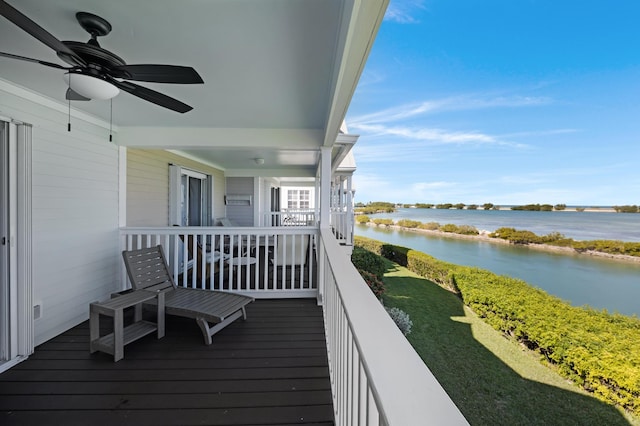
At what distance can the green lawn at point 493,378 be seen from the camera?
3.60 meters

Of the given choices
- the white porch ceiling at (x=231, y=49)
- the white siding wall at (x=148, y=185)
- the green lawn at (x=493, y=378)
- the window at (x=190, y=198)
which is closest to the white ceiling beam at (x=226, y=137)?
the white porch ceiling at (x=231, y=49)

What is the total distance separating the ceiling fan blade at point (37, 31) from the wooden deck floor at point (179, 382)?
2309mm

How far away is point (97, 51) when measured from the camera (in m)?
1.62

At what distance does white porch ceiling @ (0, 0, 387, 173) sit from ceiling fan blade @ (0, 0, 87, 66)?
28cm

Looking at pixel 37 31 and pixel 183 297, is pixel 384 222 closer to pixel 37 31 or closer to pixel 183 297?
pixel 183 297

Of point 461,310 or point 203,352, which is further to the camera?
point 461,310

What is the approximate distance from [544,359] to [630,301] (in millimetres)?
5620

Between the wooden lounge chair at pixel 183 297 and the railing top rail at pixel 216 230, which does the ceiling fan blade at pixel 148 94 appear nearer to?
the wooden lounge chair at pixel 183 297

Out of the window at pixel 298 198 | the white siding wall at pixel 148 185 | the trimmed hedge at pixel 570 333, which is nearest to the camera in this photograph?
the trimmed hedge at pixel 570 333

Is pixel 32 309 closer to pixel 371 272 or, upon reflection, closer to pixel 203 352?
pixel 203 352

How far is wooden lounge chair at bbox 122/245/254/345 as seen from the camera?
9.59ft

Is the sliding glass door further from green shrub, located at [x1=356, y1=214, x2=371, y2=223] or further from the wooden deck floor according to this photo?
green shrub, located at [x1=356, y1=214, x2=371, y2=223]

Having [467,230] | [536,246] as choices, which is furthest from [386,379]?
[467,230]

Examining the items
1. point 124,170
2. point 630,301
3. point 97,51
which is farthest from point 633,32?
point 124,170
